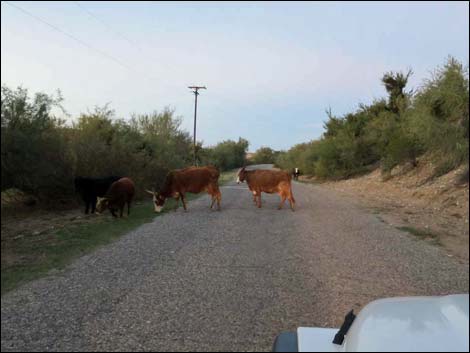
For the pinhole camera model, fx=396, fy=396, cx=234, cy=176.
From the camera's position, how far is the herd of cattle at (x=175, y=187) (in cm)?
983

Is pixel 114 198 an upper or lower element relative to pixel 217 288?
upper

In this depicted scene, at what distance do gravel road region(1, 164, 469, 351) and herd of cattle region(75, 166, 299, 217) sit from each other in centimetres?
333

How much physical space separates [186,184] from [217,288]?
8342 mm

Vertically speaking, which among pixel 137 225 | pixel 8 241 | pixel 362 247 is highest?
pixel 8 241

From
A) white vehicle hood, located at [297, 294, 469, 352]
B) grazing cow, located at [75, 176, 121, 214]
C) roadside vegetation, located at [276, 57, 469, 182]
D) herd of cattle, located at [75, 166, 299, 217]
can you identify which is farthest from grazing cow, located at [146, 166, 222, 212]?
white vehicle hood, located at [297, 294, 469, 352]

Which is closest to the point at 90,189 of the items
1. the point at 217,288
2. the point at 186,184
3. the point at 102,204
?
the point at 102,204

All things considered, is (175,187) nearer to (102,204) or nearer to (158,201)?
(158,201)

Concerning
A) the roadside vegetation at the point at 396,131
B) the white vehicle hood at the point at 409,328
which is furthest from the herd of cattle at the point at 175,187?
the white vehicle hood at the point at 409,328

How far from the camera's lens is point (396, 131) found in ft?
68.4

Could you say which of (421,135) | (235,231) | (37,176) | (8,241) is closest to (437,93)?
(421,135)

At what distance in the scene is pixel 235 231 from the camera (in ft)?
24.7

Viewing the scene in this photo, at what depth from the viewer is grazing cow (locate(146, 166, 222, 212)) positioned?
11.3 metres

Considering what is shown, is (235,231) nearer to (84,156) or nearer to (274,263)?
(274,263)

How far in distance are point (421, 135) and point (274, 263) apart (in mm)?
11350
